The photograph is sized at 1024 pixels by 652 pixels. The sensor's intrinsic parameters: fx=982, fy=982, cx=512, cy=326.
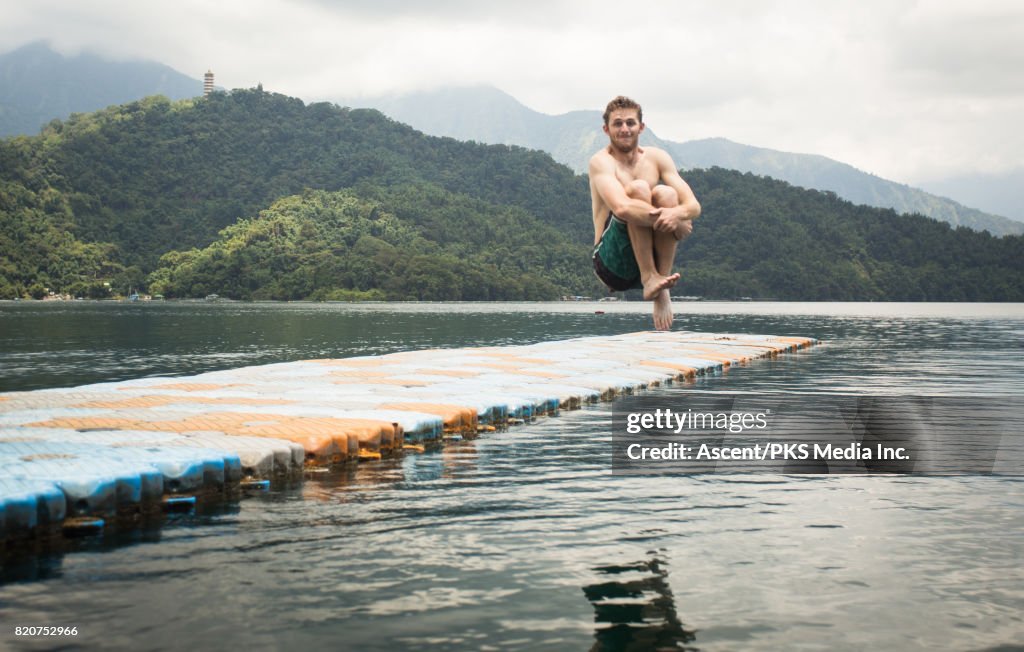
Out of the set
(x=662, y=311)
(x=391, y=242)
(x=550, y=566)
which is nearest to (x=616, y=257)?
(x=662, y=311)

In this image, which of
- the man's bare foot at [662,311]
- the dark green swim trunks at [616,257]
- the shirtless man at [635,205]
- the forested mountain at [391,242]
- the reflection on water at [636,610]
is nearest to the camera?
the reflection on water at [636,610]

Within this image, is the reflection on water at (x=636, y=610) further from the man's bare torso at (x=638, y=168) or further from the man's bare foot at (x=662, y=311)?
the man's bare foot at (x=662, y=311)

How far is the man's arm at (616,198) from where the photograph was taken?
1022 cm

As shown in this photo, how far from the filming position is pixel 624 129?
A: 34.8 ft

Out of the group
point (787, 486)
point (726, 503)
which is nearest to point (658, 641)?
point (726, 503)

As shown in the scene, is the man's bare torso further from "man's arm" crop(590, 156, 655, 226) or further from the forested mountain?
the forested mountain

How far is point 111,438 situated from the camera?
9.36 m

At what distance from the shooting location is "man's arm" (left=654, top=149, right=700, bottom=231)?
10.1m

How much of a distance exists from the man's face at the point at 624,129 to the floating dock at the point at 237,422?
13.2 feet

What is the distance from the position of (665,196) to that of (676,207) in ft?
0.61

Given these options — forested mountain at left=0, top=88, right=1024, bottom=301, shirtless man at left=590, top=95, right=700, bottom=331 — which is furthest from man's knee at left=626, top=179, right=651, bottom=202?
forested mountain at left=0, top=88, right=1024, bottom=301

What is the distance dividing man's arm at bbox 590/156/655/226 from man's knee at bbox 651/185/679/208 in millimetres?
152

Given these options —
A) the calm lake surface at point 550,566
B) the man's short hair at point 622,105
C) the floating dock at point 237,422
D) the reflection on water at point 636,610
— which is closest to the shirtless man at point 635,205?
the man's short hair at point 622,105

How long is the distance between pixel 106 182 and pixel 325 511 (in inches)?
7359
